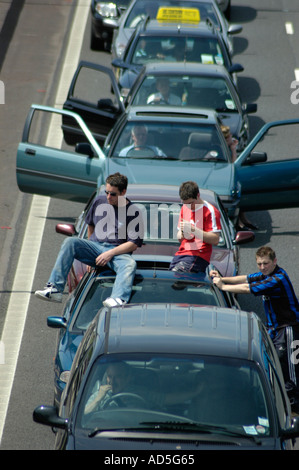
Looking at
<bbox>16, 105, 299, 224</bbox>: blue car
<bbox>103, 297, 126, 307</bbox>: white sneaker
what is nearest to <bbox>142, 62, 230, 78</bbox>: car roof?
<bbox>16, 105, 299, 224</bbox>: blue car

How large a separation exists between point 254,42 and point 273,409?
1810 centimetres

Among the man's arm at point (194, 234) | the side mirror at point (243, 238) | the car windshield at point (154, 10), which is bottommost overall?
the man's arm at point (194, 234)

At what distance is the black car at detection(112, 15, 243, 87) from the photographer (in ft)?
57.8

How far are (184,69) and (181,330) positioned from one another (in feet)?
32.7

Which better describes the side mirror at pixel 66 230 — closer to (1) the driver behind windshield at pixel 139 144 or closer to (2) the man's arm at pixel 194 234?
(2) the man's arm at pixel 194 234

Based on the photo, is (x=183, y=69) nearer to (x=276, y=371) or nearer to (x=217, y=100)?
(x=217, y=100)

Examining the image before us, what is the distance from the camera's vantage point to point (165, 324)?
6.57 m

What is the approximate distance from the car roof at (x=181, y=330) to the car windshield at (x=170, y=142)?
6.30 meters

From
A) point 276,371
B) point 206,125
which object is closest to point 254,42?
point 206,125

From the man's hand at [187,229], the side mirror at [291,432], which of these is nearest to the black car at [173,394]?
the side mirror at [291,432]

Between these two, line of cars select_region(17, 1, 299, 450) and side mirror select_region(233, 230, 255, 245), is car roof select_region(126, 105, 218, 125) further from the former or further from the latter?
side mirror select_region(233, 230, 255, 245)

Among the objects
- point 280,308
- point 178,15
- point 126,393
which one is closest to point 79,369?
point 126,393

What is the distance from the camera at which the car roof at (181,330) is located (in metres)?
6.29

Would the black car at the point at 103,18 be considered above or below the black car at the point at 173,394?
above
